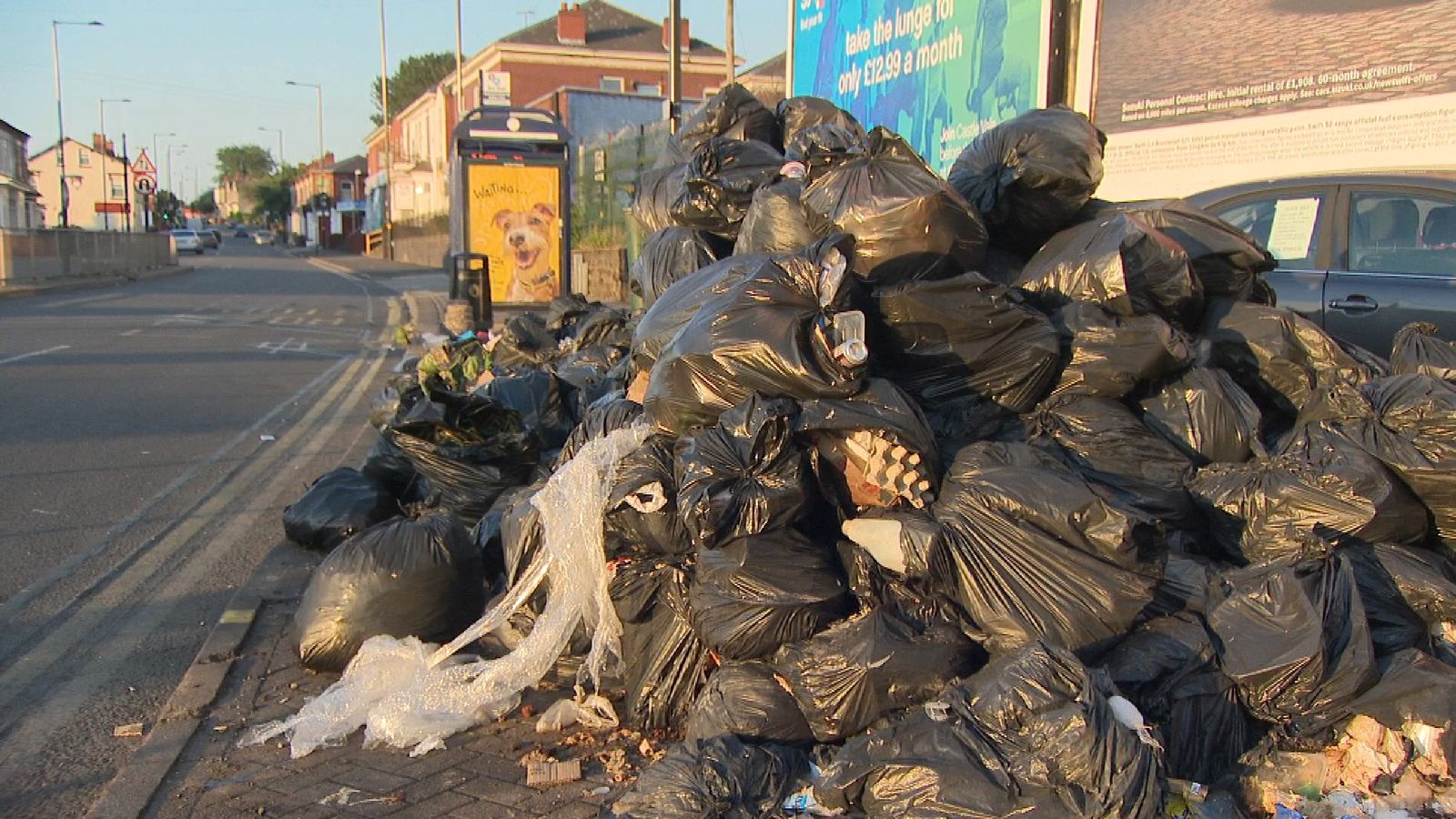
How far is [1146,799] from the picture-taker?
2.36 metres

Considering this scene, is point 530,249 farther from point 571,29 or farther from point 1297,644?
point 571,29

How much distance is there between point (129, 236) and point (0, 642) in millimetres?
34785

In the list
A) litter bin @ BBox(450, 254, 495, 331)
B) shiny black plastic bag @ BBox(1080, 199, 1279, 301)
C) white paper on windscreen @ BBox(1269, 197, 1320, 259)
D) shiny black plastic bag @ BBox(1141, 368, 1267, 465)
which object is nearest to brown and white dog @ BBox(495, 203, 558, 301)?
litter bin @ BBox(450, 254, 495, 331)

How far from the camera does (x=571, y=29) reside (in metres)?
45.8

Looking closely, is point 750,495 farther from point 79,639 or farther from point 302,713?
point 79,639

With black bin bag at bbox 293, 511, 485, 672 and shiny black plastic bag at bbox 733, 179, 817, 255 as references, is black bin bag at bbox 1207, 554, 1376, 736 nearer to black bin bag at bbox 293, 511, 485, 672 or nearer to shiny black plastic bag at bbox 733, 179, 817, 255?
shiny black plastic bag at bbox 733, 179, 817, 255

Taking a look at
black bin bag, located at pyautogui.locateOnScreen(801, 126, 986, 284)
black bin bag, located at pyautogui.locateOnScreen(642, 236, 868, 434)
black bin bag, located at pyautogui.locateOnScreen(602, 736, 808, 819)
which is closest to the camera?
black bin bag, located at pyautogui.locateOnScreen(602, 736, 808, 819)

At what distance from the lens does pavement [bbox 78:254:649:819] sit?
2.94 m

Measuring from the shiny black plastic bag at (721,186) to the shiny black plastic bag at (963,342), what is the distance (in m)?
1.56

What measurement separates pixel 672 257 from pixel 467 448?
1209mm

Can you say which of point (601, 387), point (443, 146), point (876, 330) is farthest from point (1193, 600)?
point (443, 146)

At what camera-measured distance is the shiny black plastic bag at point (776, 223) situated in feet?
14.1

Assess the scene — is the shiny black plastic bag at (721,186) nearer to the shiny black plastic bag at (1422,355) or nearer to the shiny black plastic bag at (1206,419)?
the shiny black plastic bag at (1206,419)

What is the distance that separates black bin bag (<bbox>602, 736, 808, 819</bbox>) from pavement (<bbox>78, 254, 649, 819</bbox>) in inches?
10.4
